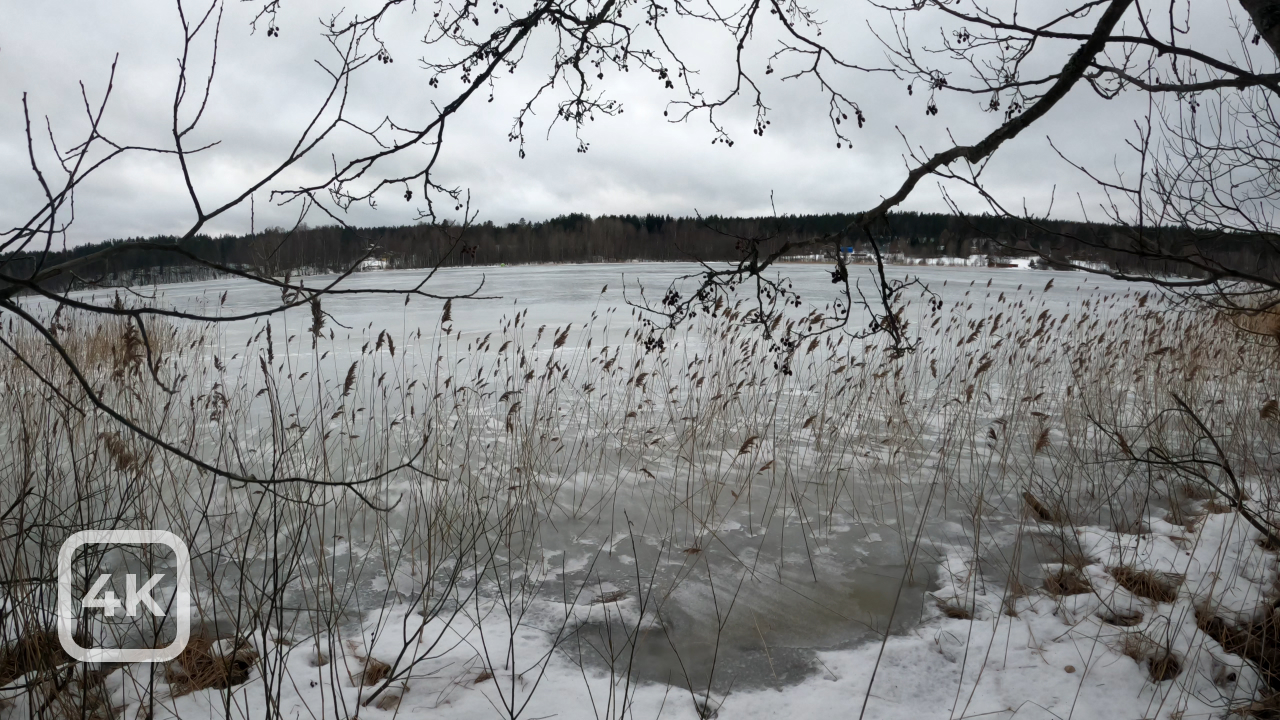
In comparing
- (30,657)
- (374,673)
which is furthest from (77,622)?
(374,673)

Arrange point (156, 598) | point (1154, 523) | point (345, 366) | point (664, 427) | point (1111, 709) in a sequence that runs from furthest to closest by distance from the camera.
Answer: point (345, 366) < point (664, 427) < point (1154, 523) < point (156, 598) < point (1111, 709)

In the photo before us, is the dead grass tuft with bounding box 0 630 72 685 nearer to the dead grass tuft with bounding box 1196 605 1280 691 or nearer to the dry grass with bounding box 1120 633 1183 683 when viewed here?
the dry grass with bounding box 1120 633 1183 683

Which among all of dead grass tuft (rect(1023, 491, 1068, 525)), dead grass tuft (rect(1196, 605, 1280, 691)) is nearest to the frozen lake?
dead grass tuft (rect(1023, 491, 1068, 525))

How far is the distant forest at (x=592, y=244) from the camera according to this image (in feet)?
4.72

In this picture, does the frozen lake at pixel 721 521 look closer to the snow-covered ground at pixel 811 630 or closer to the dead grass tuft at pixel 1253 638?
the snow-covered ground at pixel 811 630

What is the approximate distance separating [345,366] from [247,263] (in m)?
6.89

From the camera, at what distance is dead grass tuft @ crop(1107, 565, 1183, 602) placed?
2.89 meters

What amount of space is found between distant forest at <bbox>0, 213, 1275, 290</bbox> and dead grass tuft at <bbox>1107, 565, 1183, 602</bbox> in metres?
1.36

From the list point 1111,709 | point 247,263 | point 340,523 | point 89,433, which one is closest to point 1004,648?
point 1111,709

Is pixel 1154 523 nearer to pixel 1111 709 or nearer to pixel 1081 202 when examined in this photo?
pixel 1111 709

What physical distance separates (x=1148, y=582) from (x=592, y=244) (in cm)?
5920

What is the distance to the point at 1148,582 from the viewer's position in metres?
2.96

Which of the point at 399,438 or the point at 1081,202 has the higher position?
the point at 1081,202

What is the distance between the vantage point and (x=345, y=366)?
25.8 ft
